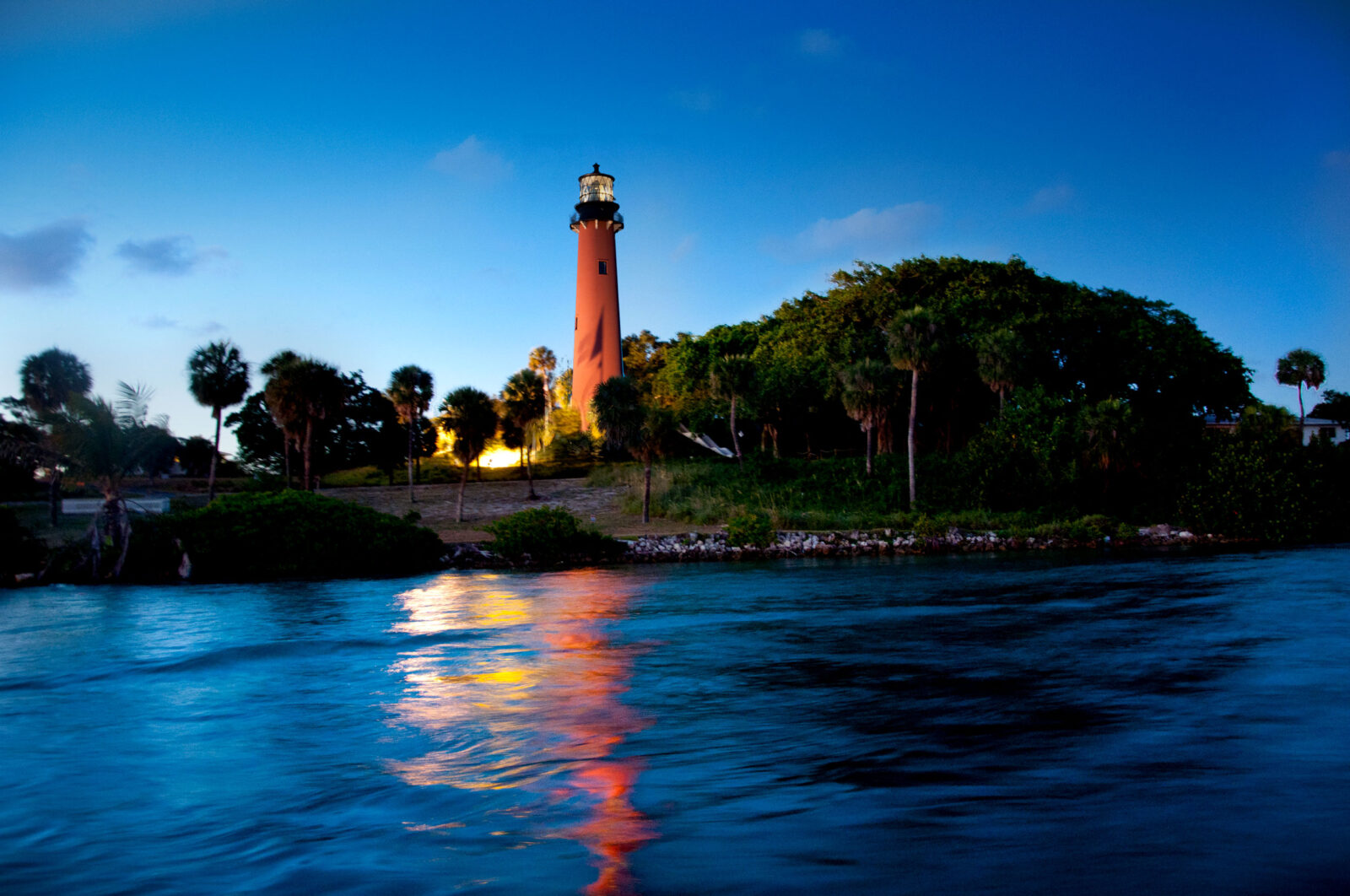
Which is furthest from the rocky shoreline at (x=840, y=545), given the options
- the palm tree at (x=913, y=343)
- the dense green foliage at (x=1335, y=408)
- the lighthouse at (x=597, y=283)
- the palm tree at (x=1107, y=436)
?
the dense green foliage at (x=1335, y=408)

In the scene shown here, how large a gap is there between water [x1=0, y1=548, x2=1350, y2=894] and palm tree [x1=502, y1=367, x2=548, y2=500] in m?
31.3

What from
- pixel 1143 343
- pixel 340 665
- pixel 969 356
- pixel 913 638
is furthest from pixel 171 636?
pixel 1143 343

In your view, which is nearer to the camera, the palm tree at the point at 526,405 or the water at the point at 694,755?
the water at the point at 694,755

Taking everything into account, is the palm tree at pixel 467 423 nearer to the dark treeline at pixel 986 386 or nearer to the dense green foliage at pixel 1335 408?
the dark treeline at pixel 986 386

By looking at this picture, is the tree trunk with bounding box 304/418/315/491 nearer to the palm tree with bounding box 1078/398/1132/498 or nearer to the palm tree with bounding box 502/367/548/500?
the palm tree with bounding box 502/367/548/500

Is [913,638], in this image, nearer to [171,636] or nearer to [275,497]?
[171,636]

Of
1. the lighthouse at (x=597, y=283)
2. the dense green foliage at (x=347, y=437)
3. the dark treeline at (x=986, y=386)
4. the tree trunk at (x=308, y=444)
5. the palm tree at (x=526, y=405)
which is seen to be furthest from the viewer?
the lighthouse at (x=597, y=283)

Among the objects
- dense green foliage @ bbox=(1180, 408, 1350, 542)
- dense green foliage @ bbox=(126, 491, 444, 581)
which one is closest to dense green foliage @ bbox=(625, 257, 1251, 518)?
dense green foliage @ bbox=(1180, 408, 1350, 542)

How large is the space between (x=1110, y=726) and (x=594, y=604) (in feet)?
35.9

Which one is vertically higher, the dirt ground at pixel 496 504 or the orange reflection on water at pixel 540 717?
the dirt ground at pixel 496 504

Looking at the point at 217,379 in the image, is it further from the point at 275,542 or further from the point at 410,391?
the point at 275,542

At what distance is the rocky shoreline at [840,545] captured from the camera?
87.9 ft

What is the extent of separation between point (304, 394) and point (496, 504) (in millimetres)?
10015

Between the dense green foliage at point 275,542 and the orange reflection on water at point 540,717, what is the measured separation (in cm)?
1042
